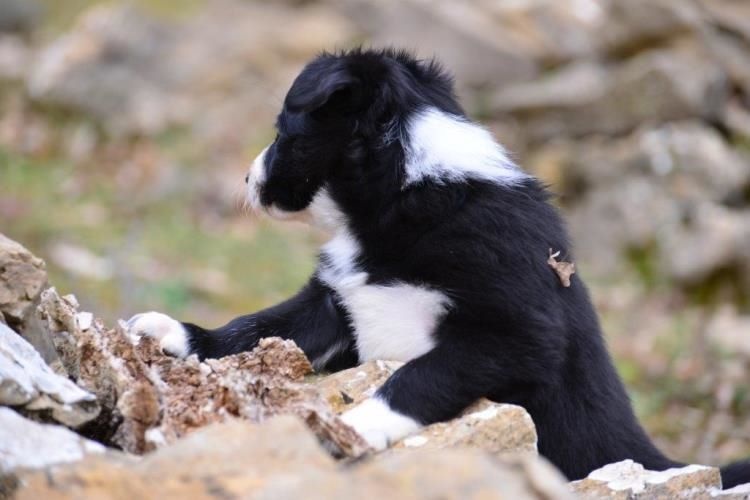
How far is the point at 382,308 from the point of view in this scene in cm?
324

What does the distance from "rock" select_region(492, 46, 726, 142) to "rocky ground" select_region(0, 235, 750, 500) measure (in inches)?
276

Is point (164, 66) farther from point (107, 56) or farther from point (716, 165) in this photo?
point (716, 165)

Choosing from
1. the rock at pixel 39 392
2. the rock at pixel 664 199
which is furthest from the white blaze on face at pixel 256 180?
the rock at pixel 664 199

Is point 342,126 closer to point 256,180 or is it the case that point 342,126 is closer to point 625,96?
point 256,180

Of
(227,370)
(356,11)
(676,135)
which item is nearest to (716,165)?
(676,135)

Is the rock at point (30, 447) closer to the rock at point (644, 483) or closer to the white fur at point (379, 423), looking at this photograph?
the white fur at point (379, 423)

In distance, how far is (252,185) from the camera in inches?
140

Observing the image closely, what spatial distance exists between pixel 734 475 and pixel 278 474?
2040 millimetres

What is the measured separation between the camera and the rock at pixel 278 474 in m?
1.75

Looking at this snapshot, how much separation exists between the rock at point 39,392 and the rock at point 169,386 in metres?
0.09

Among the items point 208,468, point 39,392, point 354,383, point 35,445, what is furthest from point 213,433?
point 354,383

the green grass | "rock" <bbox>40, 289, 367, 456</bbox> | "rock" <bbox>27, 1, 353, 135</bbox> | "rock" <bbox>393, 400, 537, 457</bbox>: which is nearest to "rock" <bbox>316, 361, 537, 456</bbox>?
"rock" <bbox>393, 400, 537, 457</bbox>

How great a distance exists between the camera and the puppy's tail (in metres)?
3.49

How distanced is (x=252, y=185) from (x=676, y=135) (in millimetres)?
6803
